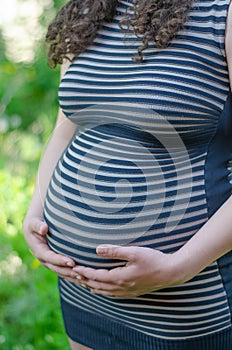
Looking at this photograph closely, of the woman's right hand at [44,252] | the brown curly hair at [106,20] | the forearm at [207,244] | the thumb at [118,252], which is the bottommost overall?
the woman's right hand at [44,252]

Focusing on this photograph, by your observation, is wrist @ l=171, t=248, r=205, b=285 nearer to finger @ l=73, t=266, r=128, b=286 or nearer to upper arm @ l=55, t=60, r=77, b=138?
finger @ l=73, t=266, r=128, b=286

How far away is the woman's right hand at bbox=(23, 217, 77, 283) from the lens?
1.70 metres

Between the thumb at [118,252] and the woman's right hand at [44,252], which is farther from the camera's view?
the woman's right hand at [44,252]

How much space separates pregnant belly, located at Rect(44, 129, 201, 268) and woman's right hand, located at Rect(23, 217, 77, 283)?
0.02 m

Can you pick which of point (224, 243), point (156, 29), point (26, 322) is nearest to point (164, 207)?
point (224, 243)

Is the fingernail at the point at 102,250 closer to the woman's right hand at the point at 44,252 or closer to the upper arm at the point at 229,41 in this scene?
the woman's right hand at the point at 44,252

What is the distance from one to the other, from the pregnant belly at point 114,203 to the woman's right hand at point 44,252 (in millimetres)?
23

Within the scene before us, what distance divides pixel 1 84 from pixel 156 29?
312 centimetres

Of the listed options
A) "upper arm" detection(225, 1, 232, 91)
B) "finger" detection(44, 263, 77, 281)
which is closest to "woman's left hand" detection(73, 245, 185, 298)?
"finger" detection(44, 263, 77, 281)

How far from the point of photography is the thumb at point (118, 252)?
5.01ft

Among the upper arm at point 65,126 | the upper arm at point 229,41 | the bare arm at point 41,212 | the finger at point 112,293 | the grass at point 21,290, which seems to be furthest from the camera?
the grass at point 21,290

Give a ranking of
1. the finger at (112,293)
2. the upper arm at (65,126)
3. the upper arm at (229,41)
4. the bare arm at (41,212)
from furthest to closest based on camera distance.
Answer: the upper arm at (65,126) → the bare arm at (41,212) → the finger at (112,293) → the upper arm at (229,41)

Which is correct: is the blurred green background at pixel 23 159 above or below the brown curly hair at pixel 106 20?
below

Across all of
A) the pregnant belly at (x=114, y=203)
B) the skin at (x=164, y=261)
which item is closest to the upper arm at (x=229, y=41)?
the skin at (x=164, y=261)
